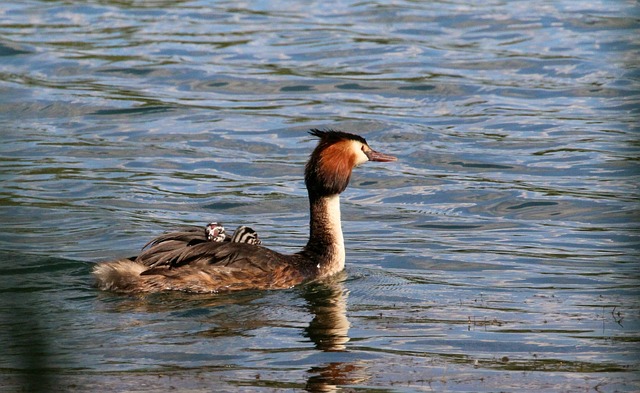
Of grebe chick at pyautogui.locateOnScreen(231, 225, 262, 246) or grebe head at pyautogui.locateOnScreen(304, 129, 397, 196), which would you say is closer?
grebe chick at pyautogui.locateOnScreen(231, 225, 262, 246)

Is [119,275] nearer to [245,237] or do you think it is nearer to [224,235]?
[224,235]

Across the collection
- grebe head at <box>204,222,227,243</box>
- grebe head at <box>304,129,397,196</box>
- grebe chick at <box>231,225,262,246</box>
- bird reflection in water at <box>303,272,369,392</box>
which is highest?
grebe head at <box>304,129,397,196</box>

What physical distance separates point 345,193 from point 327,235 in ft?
11.6

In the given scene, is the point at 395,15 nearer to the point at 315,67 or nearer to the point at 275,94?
the point at 315,67

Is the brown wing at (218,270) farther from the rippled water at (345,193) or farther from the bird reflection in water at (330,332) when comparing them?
the bird reflection in water at (330,332)

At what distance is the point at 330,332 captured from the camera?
27.0ft

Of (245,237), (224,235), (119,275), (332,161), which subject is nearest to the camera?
(119,275)

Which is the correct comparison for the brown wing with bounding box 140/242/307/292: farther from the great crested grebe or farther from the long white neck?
the long white neck

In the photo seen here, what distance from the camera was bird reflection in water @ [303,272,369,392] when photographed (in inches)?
278

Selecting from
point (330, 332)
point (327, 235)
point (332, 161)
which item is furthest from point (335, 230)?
point (330, 332)

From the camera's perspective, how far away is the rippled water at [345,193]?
734 centimetres

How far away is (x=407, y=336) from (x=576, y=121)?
339 inches

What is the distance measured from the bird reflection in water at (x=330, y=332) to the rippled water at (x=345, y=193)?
3 cm

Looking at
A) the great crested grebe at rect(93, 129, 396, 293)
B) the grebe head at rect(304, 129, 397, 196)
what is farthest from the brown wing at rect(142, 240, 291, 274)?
the grebe head at rect(304, 129, 397, 196)
